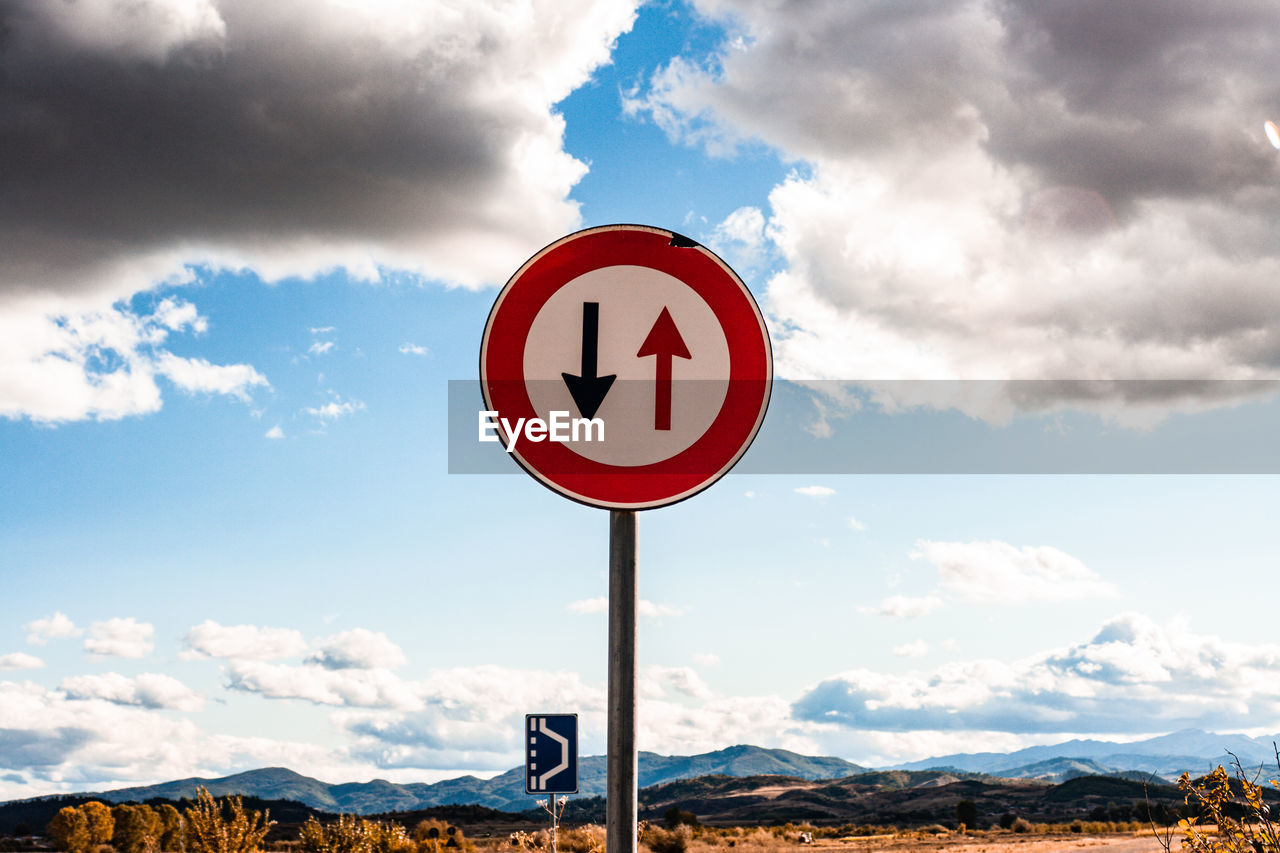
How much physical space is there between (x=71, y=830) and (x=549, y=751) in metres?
50.2

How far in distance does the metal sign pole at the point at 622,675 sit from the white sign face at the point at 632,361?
206 mm

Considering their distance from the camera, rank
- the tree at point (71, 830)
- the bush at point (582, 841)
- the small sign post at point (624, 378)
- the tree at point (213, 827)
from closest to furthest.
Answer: the small sign post at point (624, 378) < the tree at point (213, 827) < the bush at point (582, 841) < the tree at point (71, 830)

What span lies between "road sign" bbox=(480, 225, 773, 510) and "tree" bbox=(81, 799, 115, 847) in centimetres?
6188

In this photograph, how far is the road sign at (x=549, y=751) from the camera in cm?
1451

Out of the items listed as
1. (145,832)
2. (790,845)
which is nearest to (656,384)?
(790,845)

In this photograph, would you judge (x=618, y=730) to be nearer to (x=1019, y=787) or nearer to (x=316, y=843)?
(x=316, y=843)

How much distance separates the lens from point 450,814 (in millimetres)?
82875

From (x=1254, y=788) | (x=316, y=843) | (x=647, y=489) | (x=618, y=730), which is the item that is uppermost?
(x=647, y=489)

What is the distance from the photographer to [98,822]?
54406 mm

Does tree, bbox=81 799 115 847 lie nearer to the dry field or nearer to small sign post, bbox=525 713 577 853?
the dry field

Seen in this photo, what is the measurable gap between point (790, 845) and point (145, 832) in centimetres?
3420

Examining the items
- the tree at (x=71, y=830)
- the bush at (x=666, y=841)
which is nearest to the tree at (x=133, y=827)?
the tree at (x=71, y=830)

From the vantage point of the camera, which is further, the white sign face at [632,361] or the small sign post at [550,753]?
the small sign post at [550,753]

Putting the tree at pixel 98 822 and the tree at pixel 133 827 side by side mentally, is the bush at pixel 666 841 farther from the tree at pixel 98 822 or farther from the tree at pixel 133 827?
the tree at pixel 98 822
